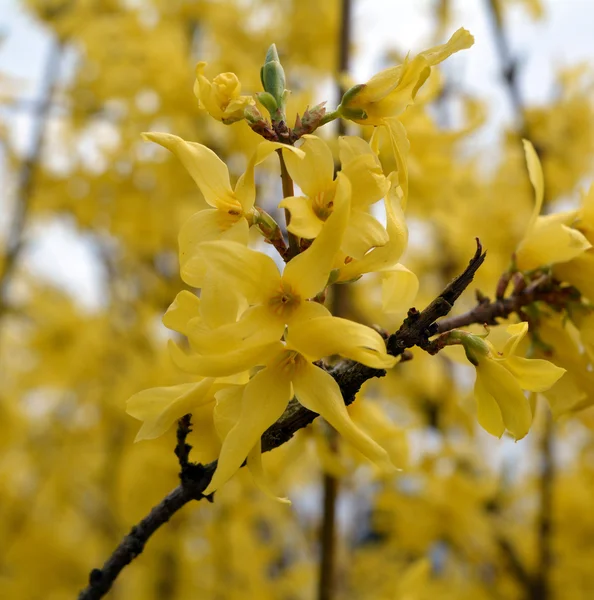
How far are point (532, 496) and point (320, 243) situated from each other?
2710mm

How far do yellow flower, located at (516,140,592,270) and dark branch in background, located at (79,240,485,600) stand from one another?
0.80 ft

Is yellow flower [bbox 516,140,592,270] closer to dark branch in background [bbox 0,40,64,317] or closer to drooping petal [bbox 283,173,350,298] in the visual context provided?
drooping petal [bbox 283,173,350,298]

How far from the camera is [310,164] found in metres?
0.65

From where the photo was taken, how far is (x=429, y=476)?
7.00ft

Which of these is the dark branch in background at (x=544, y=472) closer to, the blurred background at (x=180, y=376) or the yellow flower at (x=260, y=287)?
the blurred background at (x=180, y=376)

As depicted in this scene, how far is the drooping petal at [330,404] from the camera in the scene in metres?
0.59

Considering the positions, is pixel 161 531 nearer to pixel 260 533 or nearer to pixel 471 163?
pixel 260 533

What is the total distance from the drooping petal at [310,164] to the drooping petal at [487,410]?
0.91ft

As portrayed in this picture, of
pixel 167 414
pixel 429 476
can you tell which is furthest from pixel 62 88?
pixel 167 414

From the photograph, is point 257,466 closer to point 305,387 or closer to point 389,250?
point 305,387

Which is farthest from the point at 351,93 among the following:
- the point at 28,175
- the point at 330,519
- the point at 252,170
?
the point at 28,175

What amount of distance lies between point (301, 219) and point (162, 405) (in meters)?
0.25

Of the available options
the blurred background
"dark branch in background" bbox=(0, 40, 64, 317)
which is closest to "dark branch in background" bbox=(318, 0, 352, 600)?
the blurred background

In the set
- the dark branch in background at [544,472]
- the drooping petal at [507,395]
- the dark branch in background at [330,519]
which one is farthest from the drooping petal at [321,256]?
the dark branch in background at [544,472]
